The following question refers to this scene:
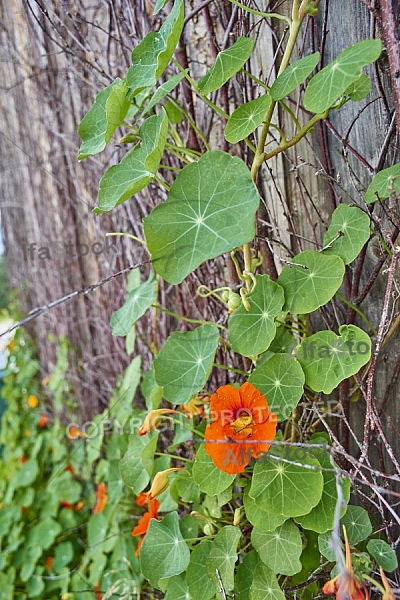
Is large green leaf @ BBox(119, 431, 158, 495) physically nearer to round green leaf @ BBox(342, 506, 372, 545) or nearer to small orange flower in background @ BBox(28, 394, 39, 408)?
round green leaf @ BBox(342, 506, 372, 545)

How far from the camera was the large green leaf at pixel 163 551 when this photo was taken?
3.03 ft

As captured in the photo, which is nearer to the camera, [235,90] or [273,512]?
[273,512]

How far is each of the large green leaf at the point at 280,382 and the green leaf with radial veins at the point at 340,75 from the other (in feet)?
1.30

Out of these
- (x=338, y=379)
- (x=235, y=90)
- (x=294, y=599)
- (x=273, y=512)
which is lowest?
(x=294, y=599)

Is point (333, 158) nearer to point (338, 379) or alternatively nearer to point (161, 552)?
point (338, 379)

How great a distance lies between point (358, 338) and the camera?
0.82 metres

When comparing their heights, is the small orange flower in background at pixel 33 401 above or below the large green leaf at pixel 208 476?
below

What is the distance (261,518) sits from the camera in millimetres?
826

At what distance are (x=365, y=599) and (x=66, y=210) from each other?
1.97 meters

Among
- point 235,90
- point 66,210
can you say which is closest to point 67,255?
point 66,210

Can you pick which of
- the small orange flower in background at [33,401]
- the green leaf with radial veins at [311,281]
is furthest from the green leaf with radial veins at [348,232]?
the small orange flower in background at [33,401]

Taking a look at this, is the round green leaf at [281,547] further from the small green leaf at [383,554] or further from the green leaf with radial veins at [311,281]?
the green leaf with radial veins at [311,281]

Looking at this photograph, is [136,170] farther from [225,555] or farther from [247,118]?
[225,555]

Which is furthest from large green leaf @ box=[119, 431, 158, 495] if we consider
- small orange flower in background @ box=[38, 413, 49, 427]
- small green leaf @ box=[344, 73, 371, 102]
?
small orange flower in background @ box=[38, 413, 49, 427]
